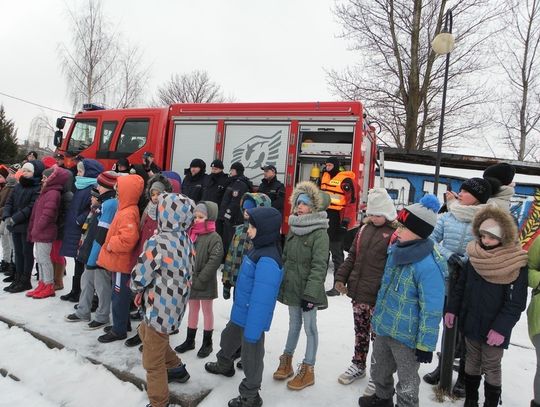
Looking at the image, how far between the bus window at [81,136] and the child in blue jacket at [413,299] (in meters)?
8.83

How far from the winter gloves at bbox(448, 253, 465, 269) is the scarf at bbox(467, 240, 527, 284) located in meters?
0.24

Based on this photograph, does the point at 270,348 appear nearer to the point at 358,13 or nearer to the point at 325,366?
the point at 325,366

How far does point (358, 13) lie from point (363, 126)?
39.2 feet

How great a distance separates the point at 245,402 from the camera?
3.04 meters

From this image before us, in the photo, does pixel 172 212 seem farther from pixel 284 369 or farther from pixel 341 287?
pixel 284 369

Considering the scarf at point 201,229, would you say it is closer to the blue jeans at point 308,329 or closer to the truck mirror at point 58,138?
the blue jeans at point 308,329

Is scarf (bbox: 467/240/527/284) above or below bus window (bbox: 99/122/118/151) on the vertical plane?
below

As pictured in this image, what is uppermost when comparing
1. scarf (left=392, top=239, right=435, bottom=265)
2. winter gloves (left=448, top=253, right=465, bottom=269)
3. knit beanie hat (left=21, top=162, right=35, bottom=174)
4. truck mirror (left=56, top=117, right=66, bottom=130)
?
truck mirror (left=56, top=117, right=66, bottom=130)

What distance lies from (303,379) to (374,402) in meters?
0.64

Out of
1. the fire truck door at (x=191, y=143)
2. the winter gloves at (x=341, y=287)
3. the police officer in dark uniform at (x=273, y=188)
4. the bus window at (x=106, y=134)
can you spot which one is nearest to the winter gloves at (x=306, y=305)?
the winter gloves at (x=341, y=287)

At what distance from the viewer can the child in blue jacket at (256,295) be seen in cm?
293

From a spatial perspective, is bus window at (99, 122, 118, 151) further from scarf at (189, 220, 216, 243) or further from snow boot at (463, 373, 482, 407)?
snow boot at (463, 373, 482, 407)

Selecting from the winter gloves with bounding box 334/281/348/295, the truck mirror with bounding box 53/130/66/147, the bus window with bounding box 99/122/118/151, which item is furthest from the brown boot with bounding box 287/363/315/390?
the truck mirror with bounding box 53/130/66/147

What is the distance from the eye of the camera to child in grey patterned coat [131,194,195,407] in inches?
116
